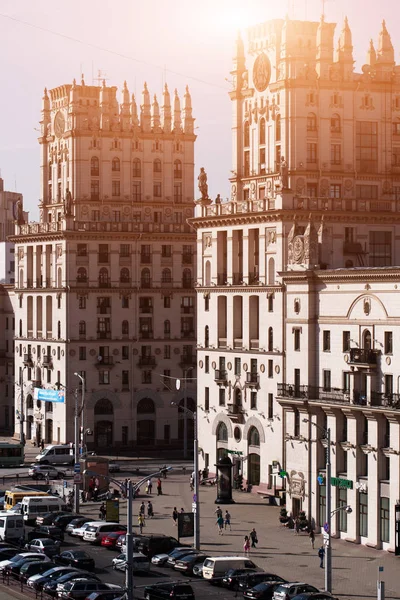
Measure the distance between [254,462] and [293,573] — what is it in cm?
3678

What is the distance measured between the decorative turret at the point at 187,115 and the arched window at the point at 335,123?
42676mm

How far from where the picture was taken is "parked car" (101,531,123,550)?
103 m

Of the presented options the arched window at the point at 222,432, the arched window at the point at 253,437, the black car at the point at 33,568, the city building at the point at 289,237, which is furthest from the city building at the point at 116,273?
the black car at the point at 33,568

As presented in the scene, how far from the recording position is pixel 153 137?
17162cm

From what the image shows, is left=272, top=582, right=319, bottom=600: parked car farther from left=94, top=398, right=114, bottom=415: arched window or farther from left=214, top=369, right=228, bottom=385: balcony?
left=94, top=398, right=114, bottom=415: arched window

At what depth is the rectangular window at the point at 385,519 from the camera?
10256cm

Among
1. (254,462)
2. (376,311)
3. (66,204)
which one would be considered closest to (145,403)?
(66,204)

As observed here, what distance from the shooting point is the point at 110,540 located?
103 meters

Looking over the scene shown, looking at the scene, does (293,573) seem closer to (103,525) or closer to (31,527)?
(103,525)

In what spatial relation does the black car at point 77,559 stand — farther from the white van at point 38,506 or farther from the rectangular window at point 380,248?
the rectangular window at point 380,248

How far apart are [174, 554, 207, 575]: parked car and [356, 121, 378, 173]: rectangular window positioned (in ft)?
169

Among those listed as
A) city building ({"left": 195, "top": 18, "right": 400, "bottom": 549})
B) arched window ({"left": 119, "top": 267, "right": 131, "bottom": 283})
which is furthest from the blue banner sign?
city building ({"left": 195, "top": 18, "right": 400, "bottom": 549})

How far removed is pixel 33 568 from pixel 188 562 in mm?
10256

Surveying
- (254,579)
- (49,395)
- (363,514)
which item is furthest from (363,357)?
(49,395)
